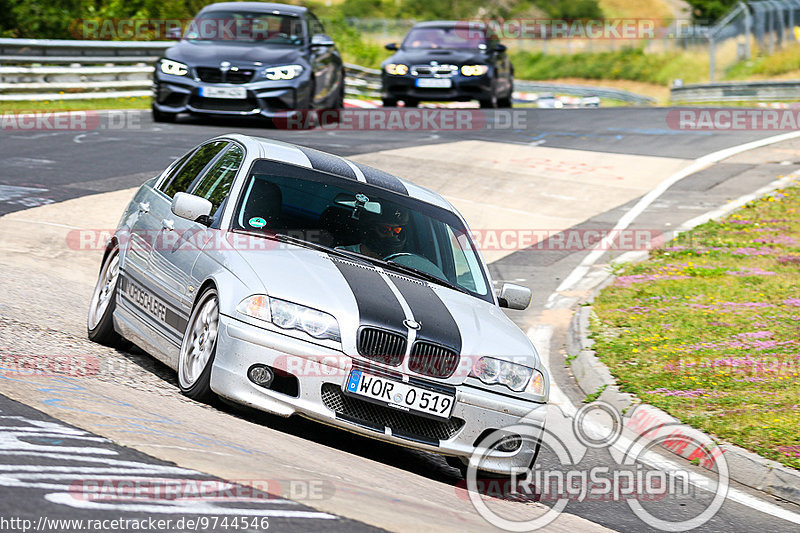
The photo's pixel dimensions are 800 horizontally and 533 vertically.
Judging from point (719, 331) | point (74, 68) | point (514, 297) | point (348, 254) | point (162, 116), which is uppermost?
point (348, 254)

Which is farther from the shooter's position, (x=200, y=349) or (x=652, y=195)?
(x=652, y=195)

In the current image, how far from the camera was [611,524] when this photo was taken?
19.0 feet

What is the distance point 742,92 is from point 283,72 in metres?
19.1

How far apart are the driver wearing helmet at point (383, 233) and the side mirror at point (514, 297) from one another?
0.71 metres

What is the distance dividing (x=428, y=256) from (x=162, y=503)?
332cm

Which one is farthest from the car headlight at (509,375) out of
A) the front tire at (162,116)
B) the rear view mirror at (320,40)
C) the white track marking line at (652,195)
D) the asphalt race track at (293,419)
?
the rear view mirror at (320,40)

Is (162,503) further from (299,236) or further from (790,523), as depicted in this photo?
(790,523)

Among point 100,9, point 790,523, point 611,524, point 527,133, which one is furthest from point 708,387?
point 100,9

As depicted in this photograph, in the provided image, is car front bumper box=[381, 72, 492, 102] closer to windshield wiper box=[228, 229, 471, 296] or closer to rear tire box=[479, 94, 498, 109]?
rear tire box=[479, 94, 498, 109]

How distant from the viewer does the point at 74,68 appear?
23.4 meters

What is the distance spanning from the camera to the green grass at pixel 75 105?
70.4 feet

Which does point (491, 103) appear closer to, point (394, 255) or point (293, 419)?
point (394, 255)

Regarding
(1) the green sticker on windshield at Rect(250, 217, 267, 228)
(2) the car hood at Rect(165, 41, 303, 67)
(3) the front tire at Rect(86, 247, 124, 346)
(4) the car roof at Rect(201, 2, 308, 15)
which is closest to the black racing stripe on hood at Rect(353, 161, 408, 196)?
(1) the green sticker on windshield at Rect(250, 217, 267, 228)

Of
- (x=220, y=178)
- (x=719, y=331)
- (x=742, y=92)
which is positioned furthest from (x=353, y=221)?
(x=742, y=92)
